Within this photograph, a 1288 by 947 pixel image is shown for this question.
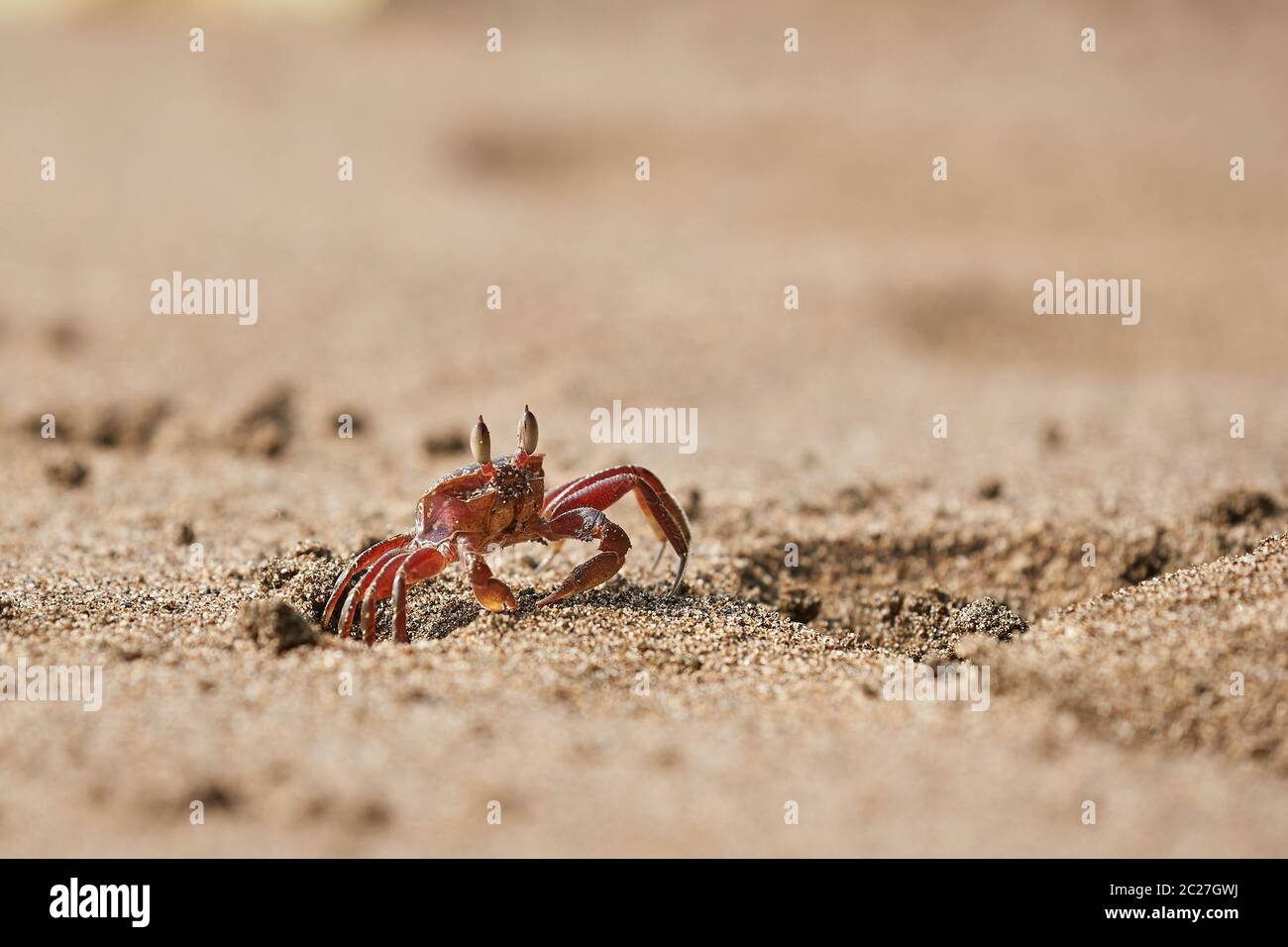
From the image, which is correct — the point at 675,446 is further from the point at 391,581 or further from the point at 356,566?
the point at 391,581

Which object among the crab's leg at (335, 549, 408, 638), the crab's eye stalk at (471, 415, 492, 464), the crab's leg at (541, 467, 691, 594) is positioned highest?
the crab's eye stalk at (471, 415, 492, 464)

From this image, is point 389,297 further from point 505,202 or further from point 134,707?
point 134,707

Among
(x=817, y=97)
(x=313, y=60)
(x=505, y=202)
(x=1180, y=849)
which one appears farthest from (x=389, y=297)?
(x=313, y=60)

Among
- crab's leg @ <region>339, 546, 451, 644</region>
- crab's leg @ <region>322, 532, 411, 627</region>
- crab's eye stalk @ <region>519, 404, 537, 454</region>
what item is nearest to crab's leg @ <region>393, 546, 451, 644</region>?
crab's leg @ <region>339, 546, 451, 644</region>

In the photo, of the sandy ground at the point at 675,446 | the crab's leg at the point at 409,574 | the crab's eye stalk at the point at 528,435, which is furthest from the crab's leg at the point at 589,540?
the crab's leg at the point at 409,574

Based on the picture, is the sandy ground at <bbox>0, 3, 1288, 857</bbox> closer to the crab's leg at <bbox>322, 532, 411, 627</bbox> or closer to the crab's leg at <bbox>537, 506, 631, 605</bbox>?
the crab's leg at <bbox>537, 506, 631, 605</bbox>

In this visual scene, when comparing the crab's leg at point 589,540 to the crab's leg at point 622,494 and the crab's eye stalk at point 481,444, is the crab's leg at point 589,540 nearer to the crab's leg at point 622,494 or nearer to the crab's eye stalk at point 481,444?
the crab's leg at point 622,494
